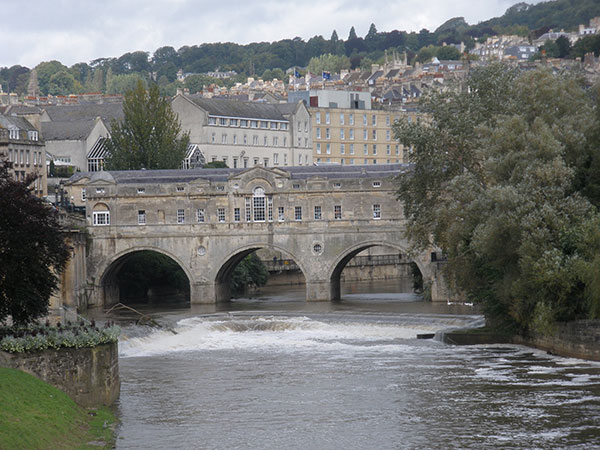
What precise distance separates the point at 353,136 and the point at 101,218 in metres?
65.9

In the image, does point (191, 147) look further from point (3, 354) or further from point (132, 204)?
point (3, 354)

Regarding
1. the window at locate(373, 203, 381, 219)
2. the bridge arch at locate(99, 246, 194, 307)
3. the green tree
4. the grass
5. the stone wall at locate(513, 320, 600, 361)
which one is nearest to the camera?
the grass

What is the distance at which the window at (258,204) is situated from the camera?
73.8 m

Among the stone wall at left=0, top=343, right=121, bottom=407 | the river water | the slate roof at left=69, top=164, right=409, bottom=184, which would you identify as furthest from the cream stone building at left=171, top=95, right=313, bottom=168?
the stone wall at left=0, top=343, right=121, bottom=407

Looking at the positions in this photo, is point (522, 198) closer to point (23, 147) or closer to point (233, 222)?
point (233, 222)

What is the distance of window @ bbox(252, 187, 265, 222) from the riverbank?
24761mm

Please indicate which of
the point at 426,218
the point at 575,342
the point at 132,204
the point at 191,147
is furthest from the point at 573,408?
the point at 191,147

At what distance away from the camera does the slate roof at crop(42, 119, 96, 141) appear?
109m

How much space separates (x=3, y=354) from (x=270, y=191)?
1641 inches

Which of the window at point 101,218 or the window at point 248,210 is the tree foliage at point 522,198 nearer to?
the window at point 248,210

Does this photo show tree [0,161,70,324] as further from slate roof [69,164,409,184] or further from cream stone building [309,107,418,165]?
cream stone building [309,107,418,165]

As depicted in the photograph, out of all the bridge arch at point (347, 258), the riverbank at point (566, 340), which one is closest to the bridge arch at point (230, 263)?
the bridge arch at point (347, 258)

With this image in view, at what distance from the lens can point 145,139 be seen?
9894 cm

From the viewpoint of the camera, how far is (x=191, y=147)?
111m
